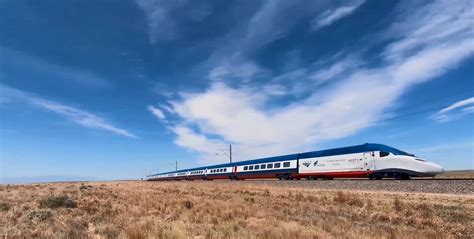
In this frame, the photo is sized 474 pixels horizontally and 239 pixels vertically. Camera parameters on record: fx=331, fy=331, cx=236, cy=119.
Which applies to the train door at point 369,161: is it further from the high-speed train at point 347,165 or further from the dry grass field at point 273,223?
the dry grass field at point 273,223

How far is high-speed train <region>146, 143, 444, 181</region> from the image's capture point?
2970 centimetres

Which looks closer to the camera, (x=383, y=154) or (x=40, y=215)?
(x=40, y=215)

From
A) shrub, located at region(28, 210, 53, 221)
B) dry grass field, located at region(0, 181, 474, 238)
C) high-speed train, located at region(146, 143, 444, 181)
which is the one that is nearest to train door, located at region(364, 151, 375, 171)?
high-speed train, located at region(146, 143, 444, 181)

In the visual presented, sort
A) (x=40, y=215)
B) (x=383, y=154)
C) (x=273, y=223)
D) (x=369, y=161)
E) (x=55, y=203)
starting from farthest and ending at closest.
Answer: (x=369, y=161) < (x=383, y=154) < (x=55, y=203) < (x=40, y=215) < (x=273, y=223)

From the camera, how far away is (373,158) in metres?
31.8

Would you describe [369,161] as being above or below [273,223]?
above

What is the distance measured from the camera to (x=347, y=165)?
3481 centimetres

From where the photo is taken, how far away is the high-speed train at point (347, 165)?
97.5ft

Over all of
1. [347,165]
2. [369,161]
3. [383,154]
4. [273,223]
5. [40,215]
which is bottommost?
[273,223]

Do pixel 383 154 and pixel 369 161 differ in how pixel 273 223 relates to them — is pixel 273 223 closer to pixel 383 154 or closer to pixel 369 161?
pixel 383 154

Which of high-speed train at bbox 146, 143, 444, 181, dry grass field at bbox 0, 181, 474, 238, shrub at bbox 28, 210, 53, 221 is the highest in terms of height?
high-speed train at bbox 146, 143, 444, 181

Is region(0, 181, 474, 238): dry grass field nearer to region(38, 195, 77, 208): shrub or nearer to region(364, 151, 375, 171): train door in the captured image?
region(38, 195, 77, 208): shrub

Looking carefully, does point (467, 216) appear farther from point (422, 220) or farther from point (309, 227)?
point (309, 227)

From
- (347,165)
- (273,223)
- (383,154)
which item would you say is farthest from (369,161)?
(273,223)
